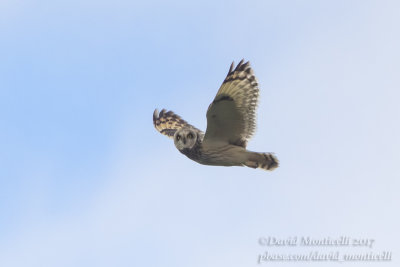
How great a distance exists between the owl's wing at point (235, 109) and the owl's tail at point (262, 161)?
0.24 m

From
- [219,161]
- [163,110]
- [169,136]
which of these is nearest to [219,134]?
[219,161]

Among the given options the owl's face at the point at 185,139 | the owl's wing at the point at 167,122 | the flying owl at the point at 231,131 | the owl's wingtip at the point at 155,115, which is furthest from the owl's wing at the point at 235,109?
the owl's wingtip at the point at 155,115

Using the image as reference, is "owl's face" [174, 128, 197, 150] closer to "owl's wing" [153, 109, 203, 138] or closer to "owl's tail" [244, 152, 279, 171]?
"owl's tail" [244, 152, 279, 171]

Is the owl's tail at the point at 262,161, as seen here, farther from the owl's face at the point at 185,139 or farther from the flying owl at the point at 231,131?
the owl's face at the point at 185,139

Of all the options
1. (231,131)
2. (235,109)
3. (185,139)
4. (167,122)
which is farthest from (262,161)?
(167,122)

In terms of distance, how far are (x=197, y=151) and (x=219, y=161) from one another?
357 mm

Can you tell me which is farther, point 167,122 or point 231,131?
point 167,122

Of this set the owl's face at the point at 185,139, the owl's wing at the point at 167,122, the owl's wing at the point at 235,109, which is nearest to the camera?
the owl's wing at the point at 235,109

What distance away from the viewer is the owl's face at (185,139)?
36.1 feet

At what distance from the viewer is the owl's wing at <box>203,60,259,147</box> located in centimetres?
1050

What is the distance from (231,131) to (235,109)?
1.29ft

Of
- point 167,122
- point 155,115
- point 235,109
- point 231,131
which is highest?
point 155,115

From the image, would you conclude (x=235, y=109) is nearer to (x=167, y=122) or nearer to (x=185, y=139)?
(x=185, y=139)

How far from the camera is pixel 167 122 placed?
45.3 feet
